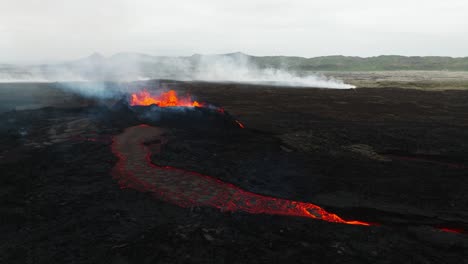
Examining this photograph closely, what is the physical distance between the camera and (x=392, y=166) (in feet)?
45.0

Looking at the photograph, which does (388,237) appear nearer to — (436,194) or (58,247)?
(436,194)

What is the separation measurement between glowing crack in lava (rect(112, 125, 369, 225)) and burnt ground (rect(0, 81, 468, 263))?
416 mm

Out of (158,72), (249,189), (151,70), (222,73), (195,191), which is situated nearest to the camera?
(195,191)

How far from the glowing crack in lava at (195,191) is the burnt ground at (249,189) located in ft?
1.37

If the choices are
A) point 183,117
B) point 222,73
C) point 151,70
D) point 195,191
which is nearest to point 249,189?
point 195,191

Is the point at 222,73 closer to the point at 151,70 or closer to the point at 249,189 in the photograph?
the point at 151,70

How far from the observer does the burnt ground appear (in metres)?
7.55

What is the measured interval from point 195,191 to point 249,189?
1992 mm

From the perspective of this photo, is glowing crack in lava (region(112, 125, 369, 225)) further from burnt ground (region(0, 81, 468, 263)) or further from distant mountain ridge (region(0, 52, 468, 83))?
distant mountain ridge (region(0, 52, 468, 83))

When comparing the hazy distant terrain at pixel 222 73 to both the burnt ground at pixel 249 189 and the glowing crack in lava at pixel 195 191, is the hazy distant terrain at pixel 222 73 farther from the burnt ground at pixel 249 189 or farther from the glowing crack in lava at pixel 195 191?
the glowing crack in lava at pixel 195 191

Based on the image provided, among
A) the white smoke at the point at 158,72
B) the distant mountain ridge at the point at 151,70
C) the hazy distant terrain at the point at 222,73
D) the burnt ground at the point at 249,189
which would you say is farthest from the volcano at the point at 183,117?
the white smoke at the point at 158,72

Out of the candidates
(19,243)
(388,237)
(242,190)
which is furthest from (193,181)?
(388,237)

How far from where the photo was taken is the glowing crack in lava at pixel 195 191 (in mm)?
9945

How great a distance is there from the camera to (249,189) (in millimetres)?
11445
